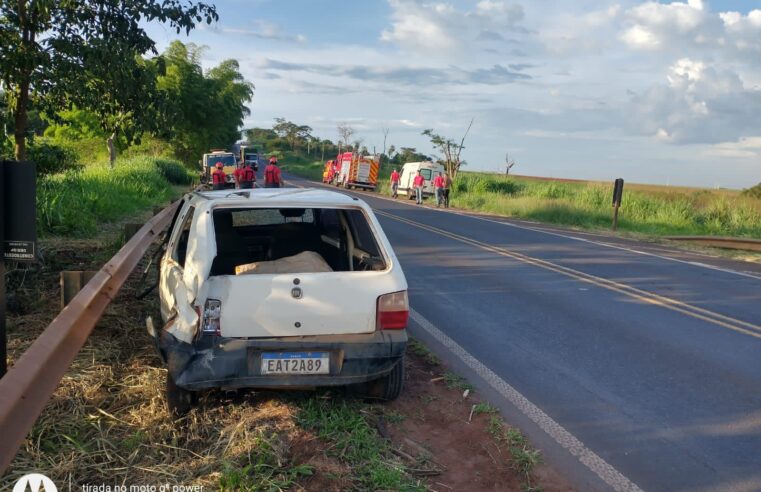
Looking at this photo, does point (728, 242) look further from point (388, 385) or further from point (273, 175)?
point (388, 385)

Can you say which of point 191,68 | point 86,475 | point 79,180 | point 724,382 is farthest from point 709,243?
point 191,68

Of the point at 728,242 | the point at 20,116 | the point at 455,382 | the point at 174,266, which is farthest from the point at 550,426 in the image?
the point at 728,242

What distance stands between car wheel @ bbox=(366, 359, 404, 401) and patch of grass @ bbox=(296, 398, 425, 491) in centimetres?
15

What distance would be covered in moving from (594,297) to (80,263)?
6986 mm

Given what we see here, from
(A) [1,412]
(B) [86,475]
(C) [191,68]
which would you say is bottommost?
(B) [86,475]

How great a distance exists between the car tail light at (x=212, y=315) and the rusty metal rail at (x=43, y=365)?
0.64m

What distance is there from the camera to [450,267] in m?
11.6

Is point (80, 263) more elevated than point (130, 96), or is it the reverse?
point (130, 96)

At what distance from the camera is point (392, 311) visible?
4.66 metres

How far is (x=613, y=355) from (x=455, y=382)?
1967 mm

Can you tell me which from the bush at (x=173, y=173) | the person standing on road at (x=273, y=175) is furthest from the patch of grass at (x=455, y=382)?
the bush at (x=173, y=173)

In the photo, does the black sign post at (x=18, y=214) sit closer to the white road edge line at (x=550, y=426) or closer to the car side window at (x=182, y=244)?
the car side window at (x=182, y=244)

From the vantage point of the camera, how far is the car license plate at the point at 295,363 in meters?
4.36

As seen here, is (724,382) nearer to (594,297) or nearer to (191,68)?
(594,297)
